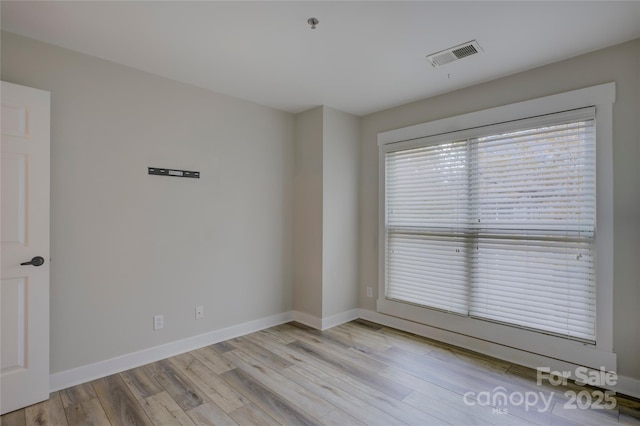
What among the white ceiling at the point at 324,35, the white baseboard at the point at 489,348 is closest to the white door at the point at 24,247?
the white ceiling at the point at 324,35

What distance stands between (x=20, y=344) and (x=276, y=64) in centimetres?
279

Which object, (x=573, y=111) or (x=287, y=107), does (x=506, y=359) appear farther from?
(x=287, y=107)

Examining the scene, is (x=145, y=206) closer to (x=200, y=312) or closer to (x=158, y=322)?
(x=158, y=322)

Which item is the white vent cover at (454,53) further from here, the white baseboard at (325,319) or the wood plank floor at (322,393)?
the white baseboard at (325,319)

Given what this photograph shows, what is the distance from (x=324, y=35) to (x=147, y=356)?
3051 mm

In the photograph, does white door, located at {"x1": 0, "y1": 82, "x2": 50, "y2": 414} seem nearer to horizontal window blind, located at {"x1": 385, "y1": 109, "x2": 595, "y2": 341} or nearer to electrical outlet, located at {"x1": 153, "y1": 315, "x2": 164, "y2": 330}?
electrical outlet, located at {"x1": 153, "y1": 315, "x2": 164, "y2": 330}

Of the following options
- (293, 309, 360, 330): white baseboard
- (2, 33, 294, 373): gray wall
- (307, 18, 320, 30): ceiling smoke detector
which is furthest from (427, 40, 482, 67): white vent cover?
(293, 309, 360, 330): white baseboard

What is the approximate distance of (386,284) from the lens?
12.9 ft

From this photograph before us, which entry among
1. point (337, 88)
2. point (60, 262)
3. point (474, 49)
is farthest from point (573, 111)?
point (60, 262)

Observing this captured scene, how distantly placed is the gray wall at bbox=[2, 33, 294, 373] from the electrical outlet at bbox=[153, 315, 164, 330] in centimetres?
5

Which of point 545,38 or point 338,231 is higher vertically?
point 545,38

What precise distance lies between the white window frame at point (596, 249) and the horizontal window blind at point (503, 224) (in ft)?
0.20

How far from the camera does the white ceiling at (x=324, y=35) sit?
2053 mm

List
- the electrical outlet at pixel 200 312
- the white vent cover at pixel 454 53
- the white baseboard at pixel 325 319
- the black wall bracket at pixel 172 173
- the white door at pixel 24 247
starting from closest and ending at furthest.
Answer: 1. the white door at pixel 24 247
2. the white vent cover at pixel 454 53
3. the black wall bracket at pixel 172 173
4. the electrical outlet at pixel 200 312
5. the white baseboard at pixel 325 319
